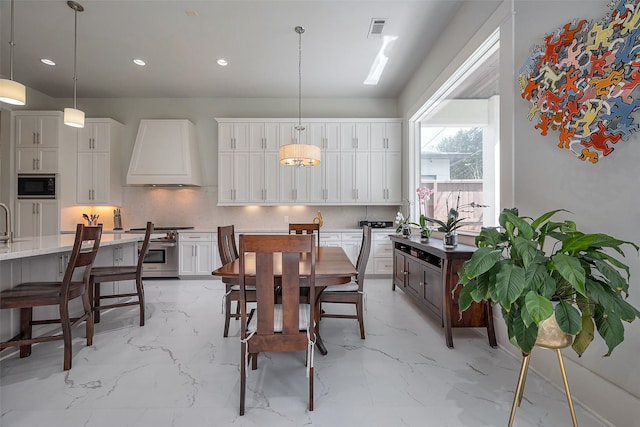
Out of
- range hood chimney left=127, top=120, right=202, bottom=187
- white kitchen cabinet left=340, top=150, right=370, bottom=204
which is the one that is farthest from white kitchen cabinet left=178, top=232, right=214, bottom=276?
white kitchen cabinet left=340, top=150, right=370, bottom=204

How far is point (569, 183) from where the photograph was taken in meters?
1.81

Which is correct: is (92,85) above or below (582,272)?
above

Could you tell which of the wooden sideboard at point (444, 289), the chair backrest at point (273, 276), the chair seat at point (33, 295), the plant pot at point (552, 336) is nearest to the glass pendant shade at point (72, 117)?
the chair seat at point (33, 295)

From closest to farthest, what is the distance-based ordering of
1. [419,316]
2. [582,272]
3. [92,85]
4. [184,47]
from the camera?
[582,272], [419,316], [184,47], [92,85]

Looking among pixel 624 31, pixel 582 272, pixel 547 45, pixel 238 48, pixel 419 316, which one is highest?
pixel 238 48

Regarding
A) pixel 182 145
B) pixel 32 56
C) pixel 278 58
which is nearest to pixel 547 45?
pixel 278 58

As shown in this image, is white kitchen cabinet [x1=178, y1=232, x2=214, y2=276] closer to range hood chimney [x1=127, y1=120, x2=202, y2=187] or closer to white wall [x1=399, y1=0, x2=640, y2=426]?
range hood chimney [x1=127, y1=120, x2=202, y2=187]

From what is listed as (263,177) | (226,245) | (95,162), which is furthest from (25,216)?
(226,245)

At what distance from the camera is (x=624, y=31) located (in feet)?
4.77

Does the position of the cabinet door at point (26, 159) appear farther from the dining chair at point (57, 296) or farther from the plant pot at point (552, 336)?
the plant pot at point (552, 336)

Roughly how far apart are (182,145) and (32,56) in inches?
86.3

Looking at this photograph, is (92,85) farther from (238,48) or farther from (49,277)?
(49,277)

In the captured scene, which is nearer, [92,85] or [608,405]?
[608,405]

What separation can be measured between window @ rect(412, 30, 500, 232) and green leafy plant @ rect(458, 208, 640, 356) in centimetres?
161
